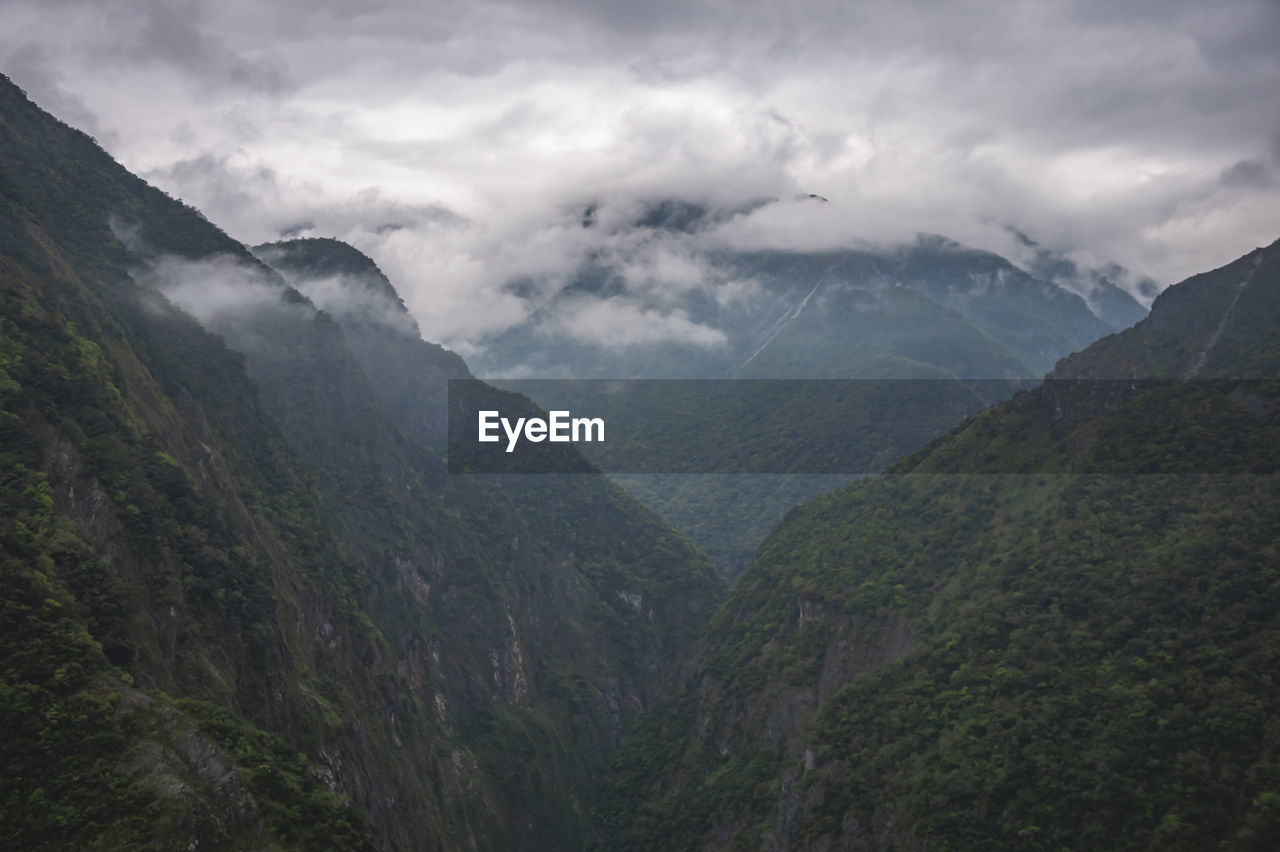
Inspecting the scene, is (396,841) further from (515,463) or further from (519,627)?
(515,463)

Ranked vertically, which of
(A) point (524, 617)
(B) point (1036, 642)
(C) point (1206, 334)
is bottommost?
(A) point (524, 617)

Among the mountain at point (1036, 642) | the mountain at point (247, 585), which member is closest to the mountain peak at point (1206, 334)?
the mountain at point (1036, 642)

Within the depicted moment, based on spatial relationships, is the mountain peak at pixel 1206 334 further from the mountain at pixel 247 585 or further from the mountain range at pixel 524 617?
the mountain at pixel 247 585

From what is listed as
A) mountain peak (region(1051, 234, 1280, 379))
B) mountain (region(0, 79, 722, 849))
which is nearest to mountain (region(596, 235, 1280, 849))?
mountain peak (region(1051, 234, 1280, 379))

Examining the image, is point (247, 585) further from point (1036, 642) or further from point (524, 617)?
point (524, 617)

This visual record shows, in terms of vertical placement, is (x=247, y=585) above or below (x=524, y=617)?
above

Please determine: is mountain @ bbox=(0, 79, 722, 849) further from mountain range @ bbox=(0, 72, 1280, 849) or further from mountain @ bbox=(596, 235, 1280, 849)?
mountain @ bbox=(596, 235, 1280, 849)

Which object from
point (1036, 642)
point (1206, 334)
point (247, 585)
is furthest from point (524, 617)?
point (1206, 334)

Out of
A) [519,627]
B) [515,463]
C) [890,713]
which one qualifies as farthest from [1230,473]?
[515,463]
